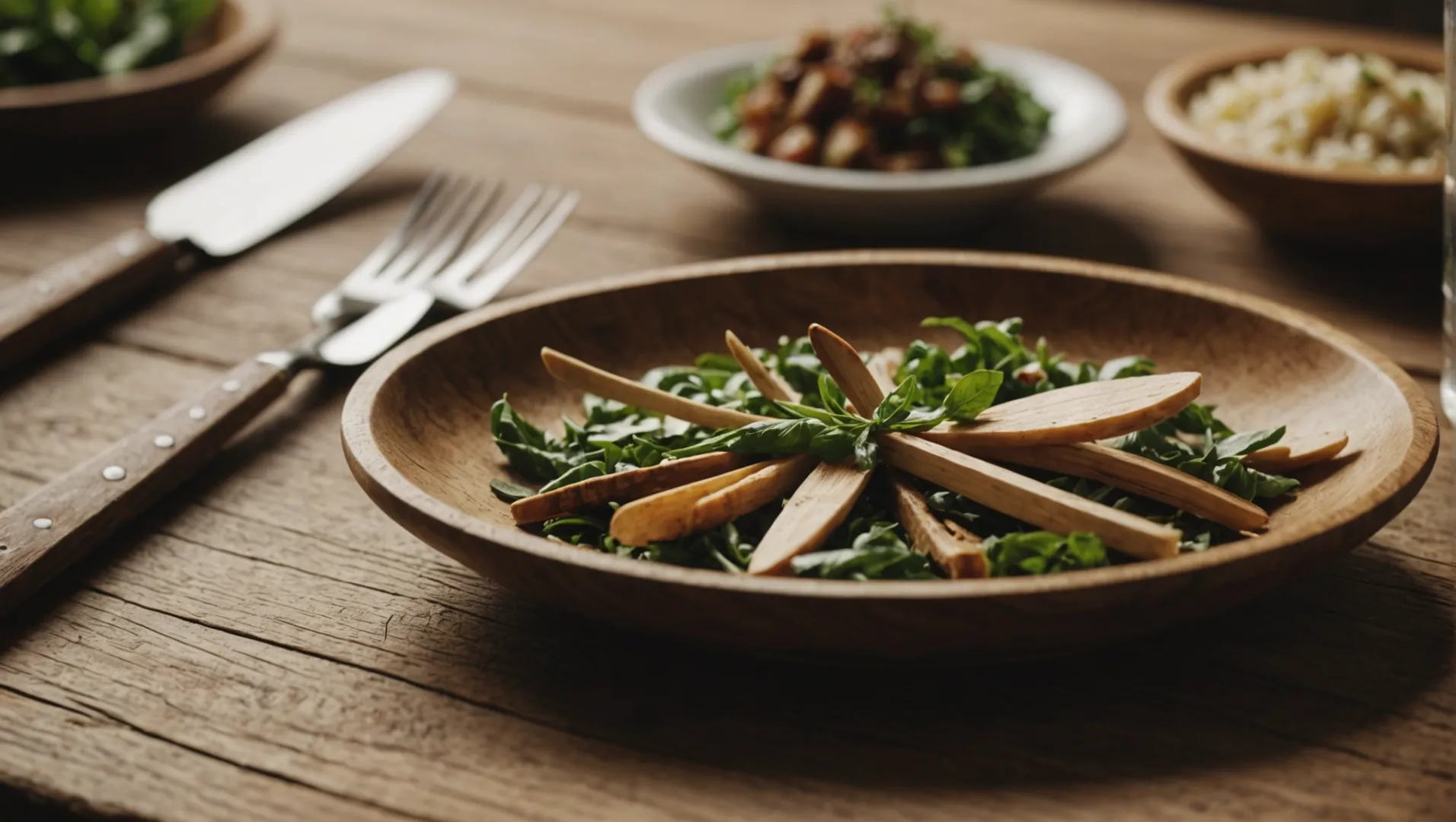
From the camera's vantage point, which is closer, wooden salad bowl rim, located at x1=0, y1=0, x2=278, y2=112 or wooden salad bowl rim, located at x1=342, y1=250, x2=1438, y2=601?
wooden salad bowl rim, located at x1=342, y1=250, x2=1438, y2=601

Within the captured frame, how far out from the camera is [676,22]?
2408 millimetres

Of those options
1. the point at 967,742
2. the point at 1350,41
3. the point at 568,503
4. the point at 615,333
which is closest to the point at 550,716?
the point at 568,503

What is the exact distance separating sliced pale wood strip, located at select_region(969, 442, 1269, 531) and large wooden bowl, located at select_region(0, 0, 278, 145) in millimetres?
1261

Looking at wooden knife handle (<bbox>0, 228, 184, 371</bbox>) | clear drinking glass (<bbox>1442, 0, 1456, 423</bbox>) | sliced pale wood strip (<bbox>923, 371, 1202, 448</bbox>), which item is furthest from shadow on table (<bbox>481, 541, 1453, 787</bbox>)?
wooden knife handle (<bbox>0, 228, 184, 371</bbox>)

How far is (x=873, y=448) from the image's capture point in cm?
83

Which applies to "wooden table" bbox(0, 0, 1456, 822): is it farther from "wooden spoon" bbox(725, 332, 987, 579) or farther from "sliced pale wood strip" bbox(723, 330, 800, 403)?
"sliced pale wood strip" bbox(723, 330, 800, 403)

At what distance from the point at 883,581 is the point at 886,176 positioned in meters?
0.82

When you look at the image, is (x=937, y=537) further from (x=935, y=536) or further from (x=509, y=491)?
(x=509, y=491)

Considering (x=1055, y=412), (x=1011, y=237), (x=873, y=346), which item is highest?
(x=1055, y=412)

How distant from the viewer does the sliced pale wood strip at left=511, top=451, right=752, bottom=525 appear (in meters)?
0.82

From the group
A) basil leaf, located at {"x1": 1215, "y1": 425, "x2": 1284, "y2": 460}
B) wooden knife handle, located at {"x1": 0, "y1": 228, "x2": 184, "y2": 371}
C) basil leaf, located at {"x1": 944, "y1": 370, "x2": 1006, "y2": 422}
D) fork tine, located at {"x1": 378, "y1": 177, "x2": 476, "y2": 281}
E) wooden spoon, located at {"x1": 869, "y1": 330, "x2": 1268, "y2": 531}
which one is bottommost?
fork tine, located at {"x1": 378, "y1": 177, "x2": 476, "y2": 281}

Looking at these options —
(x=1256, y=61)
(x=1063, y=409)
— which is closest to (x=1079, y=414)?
(x=1063, y=409)

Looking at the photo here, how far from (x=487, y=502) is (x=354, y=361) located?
360mm

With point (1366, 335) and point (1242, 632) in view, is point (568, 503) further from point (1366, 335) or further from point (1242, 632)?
point (1366, 335)
